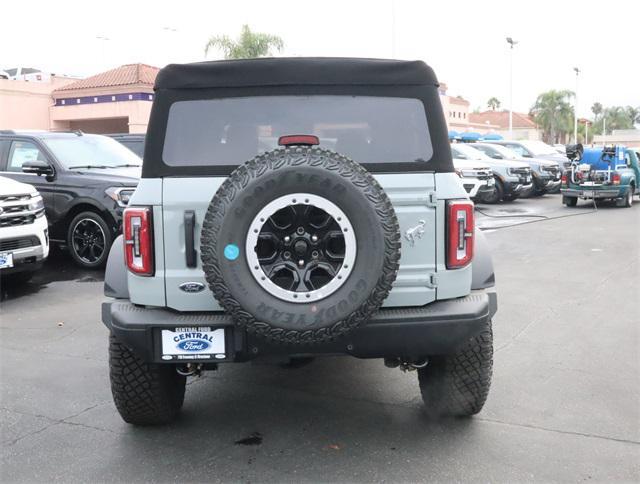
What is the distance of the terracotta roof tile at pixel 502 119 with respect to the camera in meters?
88.6

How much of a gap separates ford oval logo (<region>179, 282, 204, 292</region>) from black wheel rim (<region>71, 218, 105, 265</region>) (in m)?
5.61

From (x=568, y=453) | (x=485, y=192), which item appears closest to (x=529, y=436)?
(x=568, y=453)

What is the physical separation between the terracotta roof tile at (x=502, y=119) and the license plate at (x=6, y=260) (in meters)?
85.4

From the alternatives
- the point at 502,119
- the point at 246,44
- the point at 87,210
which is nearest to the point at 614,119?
the point at 502,119

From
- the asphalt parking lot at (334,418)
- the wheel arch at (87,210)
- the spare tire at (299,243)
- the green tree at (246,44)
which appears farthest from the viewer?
the green tree at (246,44)

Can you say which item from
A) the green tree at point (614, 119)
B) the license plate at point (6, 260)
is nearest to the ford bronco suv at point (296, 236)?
the license plate at point (6, 260)

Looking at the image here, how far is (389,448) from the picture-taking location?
11.9ft

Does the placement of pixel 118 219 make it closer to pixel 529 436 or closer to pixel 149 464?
pixel 149 464

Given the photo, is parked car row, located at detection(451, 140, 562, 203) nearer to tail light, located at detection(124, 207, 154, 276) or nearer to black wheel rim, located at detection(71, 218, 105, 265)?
black wheel rim, located at detection(71, 218, 105, 265)

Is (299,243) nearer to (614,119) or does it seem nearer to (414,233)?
(414,233)

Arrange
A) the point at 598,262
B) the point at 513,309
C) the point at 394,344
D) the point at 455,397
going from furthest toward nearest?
the point at 598,262
the point at 513,309
the point at 455,397
the point at 394,344

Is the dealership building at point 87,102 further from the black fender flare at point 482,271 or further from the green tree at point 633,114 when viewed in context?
the green tree at point 633,114

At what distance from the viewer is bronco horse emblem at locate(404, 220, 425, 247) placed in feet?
11.4

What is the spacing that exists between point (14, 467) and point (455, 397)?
234 centimetres
